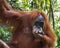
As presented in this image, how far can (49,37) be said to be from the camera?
424cm

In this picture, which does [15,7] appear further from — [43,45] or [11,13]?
[43,45]

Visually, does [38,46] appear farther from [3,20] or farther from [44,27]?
[3,20]

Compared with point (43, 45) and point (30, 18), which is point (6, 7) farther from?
point (43, 45)

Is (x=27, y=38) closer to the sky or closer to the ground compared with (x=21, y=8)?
closer to the ground

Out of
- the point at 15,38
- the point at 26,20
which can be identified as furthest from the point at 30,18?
the point at 15,38

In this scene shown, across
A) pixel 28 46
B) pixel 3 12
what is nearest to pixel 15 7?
pixel 3 12

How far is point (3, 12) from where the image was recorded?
4332mm

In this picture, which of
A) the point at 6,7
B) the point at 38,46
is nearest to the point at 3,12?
the point at 6,7

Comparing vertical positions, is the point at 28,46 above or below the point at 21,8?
below

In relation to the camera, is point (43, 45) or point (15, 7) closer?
point (43, 45)

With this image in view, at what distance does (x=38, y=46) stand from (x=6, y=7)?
2.29 feet

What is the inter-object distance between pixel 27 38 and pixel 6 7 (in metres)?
0.52

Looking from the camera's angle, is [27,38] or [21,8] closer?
[27,38]

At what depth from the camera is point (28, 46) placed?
4195 millimetres
